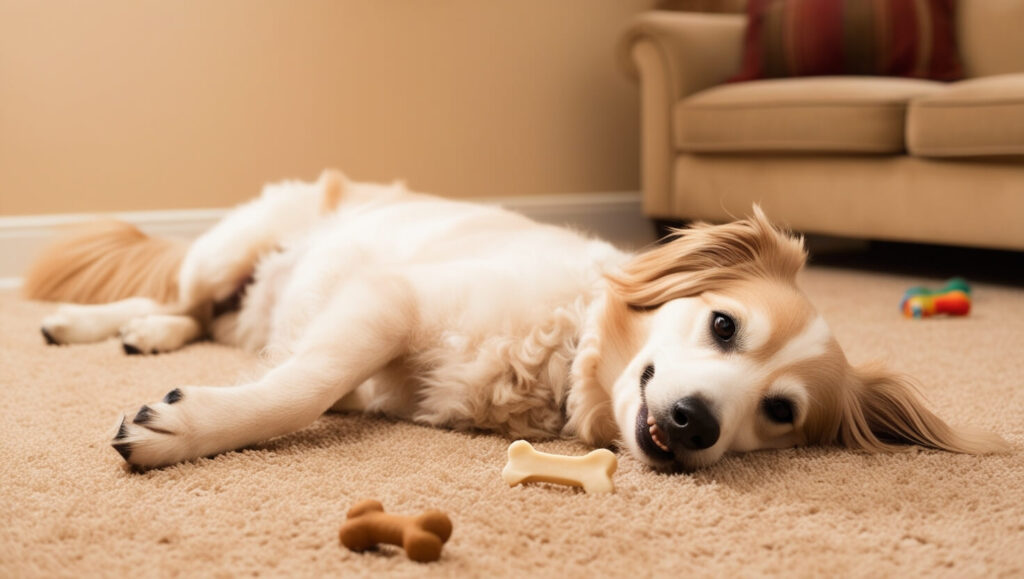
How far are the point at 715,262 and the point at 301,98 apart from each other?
2821 millimetres

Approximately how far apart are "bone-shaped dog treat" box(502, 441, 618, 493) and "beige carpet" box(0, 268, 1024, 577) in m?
0.02

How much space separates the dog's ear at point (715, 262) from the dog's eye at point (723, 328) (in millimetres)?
105

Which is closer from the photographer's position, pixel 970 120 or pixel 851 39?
pixel 970 120

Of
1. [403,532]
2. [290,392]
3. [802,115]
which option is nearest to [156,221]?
[290,392]

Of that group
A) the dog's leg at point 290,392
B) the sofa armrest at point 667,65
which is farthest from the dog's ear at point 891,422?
the sofa armrest at point 667,65

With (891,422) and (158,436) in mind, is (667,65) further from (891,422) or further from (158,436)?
(158,436)

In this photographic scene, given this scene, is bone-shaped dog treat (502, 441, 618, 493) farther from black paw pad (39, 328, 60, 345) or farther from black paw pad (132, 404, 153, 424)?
black paw pad (39, 328, 60, 345)

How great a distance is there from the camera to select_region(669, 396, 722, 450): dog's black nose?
143 centimetres

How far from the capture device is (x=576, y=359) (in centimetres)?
171

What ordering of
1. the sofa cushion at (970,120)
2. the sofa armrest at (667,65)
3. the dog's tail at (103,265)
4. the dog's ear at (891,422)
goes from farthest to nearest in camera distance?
the sofa armrest at (667,65), the sofa cushion at (970,120), the dog's tail at (103,265), the dog's ear at (891,422)

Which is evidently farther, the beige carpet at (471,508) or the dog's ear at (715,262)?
the dog's ear at (715,262)

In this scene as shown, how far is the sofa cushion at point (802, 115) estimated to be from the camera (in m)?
3.56

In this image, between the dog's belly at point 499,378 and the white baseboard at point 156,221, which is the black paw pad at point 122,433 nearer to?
the dog's belly at point 499,378

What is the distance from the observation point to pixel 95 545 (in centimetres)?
115
